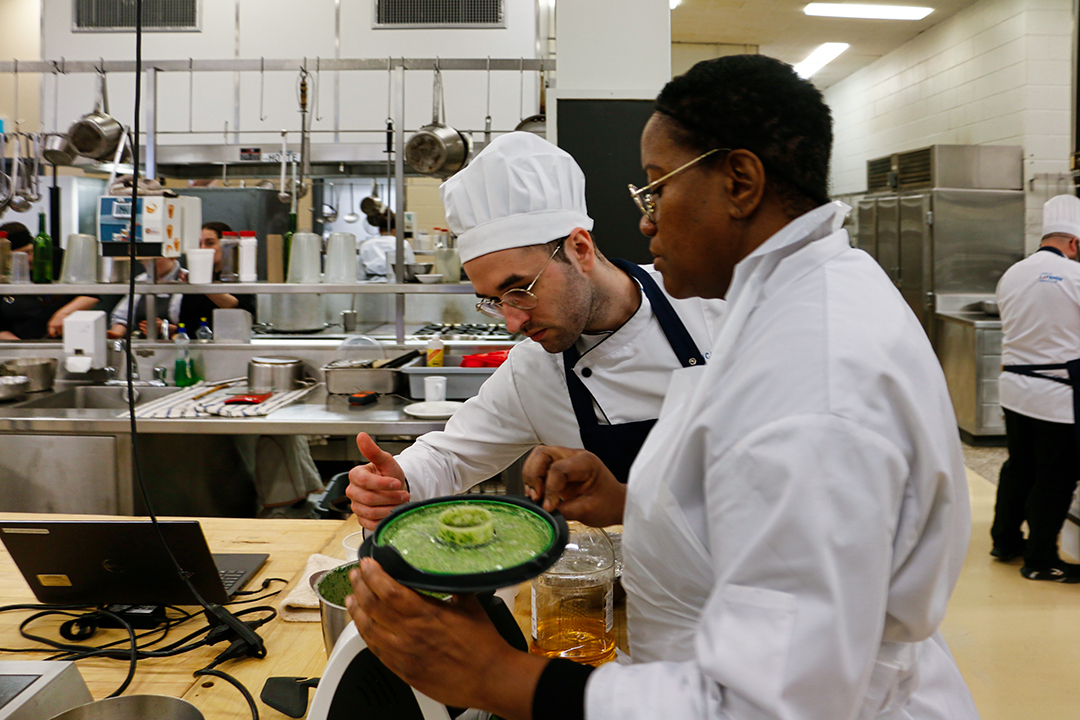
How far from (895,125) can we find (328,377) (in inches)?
295

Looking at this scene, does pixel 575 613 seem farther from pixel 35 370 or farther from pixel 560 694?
pixel 35 370

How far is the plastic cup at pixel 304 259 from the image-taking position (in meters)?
3.66

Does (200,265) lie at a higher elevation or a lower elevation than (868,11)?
lower

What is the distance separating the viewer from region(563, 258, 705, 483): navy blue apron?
62.7 inches

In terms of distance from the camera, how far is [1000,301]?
4430 millimetres

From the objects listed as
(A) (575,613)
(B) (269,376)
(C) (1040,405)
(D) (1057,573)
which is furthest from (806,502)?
(D) (1057,573)

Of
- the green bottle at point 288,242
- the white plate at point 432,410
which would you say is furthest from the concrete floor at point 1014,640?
the green bottle at point 288,242

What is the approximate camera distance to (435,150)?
12.2 feet

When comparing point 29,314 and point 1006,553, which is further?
point 29,314

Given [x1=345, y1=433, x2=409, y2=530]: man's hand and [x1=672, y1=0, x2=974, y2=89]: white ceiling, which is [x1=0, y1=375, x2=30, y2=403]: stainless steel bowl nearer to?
[x1=345, y1=433, x2=409, y2=530]: man's hand

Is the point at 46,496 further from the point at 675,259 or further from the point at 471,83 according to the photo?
the point at 471,83

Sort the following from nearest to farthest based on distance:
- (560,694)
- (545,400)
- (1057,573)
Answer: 1. (560,694)
2. (545,400)
3. (1057,573)

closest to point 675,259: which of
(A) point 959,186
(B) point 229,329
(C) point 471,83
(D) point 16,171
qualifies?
(B) point 229,329

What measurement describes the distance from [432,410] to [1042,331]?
3.18 m
